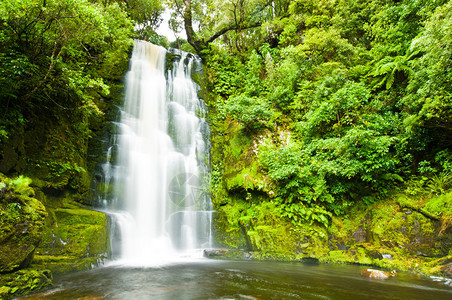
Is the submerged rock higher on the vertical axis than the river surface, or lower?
lower

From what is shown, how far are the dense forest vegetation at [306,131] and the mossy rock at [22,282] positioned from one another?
1.22 meters

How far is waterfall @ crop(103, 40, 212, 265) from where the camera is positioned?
7648 mm

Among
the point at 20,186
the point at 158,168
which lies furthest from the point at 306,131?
the point at 20,186

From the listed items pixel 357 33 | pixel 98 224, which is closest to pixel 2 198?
pixel 98 224

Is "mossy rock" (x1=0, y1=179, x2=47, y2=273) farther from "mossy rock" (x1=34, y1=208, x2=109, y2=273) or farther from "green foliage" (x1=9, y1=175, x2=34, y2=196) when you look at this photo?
"mossy rock" (x1=34, y1=208, x2=109, y2=273)

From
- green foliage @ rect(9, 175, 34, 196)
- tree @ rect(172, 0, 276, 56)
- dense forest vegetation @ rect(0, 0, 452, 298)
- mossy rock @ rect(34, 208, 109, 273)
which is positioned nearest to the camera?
green foliage @ rect(9, 175, 34, 196)

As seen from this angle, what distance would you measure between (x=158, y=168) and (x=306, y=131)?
21.4ft

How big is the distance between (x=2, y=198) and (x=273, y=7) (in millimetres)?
18981

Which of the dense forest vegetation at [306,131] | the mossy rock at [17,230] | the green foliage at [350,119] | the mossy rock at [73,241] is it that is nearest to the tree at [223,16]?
the green foliage at [350,119]

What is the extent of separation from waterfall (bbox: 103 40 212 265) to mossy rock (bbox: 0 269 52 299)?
2488 millimetres

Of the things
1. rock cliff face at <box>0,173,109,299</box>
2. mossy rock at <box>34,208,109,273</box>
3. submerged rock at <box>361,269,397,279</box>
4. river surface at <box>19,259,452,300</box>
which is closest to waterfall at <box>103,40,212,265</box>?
mossy rock at <box>34,208,109,273</box>

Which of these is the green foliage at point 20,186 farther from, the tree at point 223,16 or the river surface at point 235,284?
the tree at point 223,16

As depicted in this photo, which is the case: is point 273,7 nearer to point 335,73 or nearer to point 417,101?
point 335,73

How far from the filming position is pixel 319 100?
959cm
